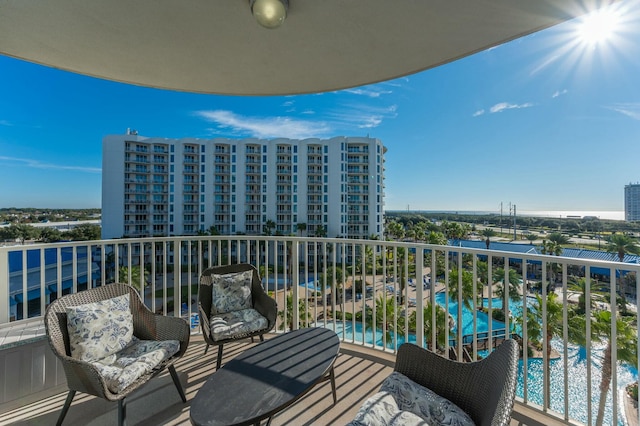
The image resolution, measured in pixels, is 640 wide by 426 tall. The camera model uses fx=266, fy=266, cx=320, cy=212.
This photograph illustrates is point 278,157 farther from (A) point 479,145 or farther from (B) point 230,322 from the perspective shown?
(B) point 230,322

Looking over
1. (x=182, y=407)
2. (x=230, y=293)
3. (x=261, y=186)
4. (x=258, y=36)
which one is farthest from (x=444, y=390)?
(x=261, y=186)

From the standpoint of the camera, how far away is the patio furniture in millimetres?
1147

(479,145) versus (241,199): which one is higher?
(479,145)

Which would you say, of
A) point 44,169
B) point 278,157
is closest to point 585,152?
point 278,157

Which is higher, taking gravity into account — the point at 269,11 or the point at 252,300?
the point at 269,11

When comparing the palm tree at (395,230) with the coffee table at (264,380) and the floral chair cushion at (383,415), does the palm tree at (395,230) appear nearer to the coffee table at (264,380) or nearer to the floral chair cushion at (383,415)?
the coffee table at (264,380)

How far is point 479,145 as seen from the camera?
31.5m

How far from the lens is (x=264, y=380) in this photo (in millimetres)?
1520

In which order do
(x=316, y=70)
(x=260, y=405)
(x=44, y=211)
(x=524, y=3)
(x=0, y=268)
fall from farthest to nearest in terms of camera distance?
(x=44, y=211)
(x=0, y=268)
(x=316, y=70)
(x=524, y=3)
(x=260, y=405)

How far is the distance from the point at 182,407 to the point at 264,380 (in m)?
0.89

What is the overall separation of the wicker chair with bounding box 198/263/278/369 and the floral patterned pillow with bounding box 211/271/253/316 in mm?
51

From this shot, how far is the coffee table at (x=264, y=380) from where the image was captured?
126cm

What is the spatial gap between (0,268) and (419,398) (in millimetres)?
3755

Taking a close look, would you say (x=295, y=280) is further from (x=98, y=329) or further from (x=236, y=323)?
(x=98, y=329)
